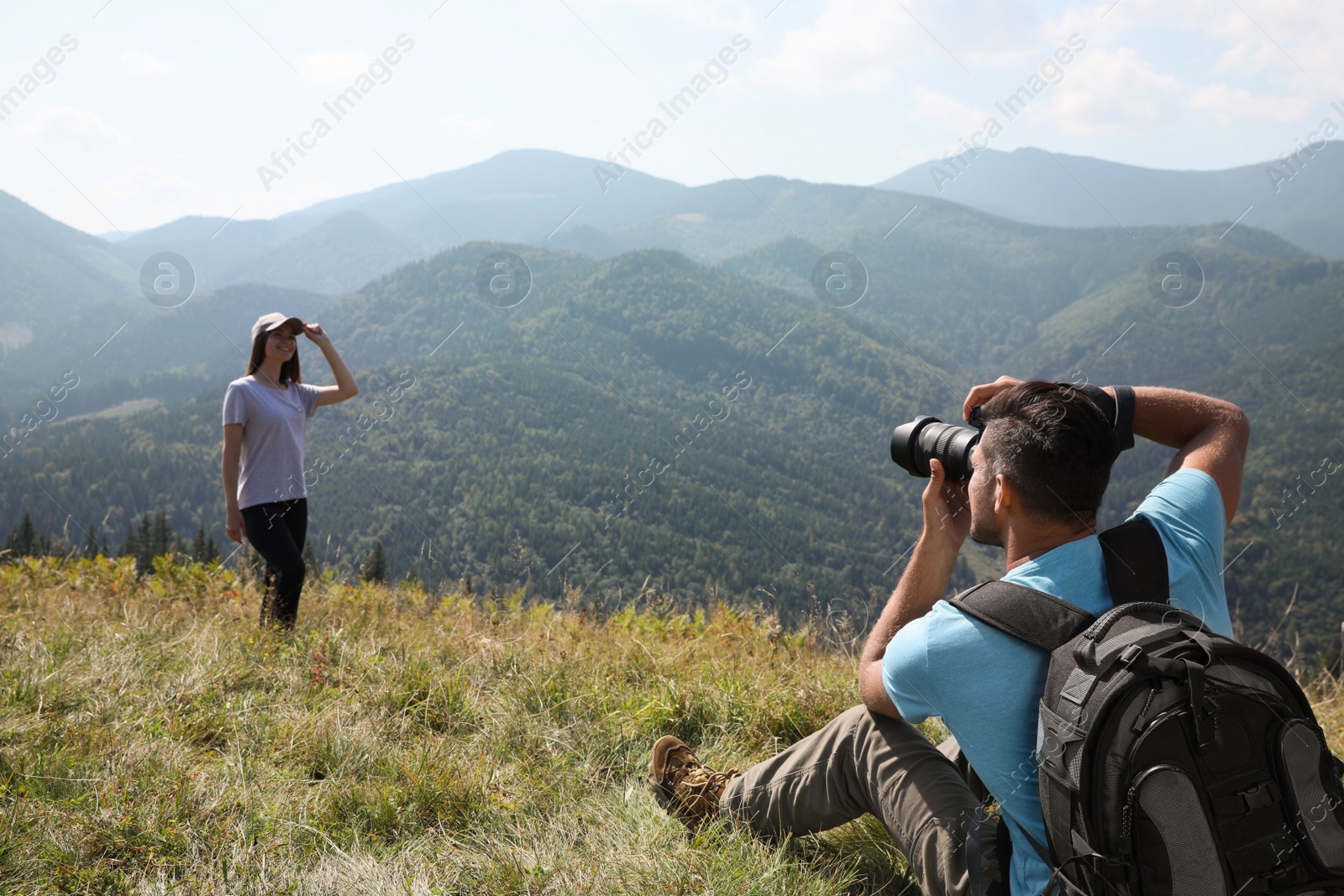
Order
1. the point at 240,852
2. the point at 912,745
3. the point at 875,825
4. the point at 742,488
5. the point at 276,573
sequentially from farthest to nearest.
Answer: the point at 742,488
the point at 276,573
the point at 875,825
the point at 240,852
the point at 912,745

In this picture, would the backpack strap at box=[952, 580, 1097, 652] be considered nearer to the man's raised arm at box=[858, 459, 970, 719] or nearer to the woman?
the man's raised arm at box=[858, 459, 970, 719]

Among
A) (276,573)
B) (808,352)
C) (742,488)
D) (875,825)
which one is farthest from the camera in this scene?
(808,352)

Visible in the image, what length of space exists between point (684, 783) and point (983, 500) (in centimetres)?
126

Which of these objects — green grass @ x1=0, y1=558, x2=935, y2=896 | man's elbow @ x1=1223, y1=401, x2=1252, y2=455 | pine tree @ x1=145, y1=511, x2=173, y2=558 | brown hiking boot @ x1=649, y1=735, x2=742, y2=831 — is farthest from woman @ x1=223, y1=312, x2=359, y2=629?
pine tree @ x1=145, y1=511, x2=173, y2=558

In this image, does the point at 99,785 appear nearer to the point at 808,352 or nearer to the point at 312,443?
the point at 312,443

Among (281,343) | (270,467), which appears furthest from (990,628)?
(281,343)

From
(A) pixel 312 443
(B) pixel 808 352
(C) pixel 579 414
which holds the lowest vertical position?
(A) pixel 312 443

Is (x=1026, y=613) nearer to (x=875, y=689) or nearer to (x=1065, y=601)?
(x=1065, y=601)

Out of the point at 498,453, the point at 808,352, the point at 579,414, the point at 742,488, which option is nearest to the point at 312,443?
the point at 498,453

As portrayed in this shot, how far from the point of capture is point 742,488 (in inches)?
3994

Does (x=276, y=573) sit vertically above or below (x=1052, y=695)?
below

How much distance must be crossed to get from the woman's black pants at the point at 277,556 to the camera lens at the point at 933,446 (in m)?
2.78

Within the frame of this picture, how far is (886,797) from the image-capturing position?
1776mm

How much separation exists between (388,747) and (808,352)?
Answer: 7082 inches
